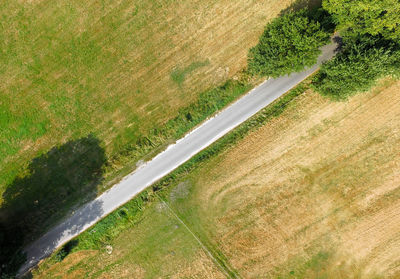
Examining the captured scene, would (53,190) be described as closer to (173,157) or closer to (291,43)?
(173,157)

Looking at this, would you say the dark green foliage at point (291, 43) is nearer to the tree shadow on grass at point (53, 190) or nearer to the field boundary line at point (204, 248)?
the field boundary line at point (204, 248)

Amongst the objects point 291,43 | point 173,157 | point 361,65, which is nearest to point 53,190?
point 173,157

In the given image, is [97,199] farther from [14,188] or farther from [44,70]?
[44,70]

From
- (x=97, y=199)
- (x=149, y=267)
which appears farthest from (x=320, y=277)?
(x=97, y=199)

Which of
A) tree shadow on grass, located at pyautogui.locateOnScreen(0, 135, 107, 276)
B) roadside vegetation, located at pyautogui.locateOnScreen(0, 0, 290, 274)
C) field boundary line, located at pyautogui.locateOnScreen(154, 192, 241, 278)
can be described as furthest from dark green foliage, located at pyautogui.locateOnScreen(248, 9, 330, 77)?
tree shadow on grass, located at pyautogui.locateOnScreen(0, 135, 107, 276)

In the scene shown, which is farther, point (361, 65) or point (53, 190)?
point (53, 190)

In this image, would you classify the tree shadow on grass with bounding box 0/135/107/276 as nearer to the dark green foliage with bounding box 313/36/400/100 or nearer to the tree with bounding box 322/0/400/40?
the dark green foliage with bounding box 313/36/400/100
